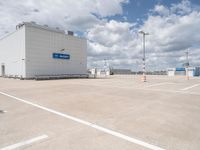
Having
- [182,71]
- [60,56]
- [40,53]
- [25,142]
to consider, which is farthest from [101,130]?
[182,71]

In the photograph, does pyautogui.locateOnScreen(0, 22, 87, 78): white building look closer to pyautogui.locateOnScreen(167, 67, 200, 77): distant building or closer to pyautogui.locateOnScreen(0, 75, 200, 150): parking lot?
pyautogui.locateOnScreen(0, 75, 200, 150): parking lot

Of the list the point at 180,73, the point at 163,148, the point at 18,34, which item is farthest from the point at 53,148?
the point at 180,73

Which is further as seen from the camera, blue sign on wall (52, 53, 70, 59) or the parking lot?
blue sign on wall (52, 53, 70, 59)

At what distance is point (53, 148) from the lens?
322cm

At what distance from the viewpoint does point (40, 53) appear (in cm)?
3312

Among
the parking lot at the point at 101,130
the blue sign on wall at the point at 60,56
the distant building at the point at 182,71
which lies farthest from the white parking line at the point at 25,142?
the distant building at the point at 182,71

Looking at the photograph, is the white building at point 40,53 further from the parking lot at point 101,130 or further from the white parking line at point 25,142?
the white parking line at point 25,142

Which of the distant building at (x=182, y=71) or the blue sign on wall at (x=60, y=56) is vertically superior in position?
the blue sign on wall at (x=60, y=56)

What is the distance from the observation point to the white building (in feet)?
103

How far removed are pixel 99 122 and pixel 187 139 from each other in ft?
7.81

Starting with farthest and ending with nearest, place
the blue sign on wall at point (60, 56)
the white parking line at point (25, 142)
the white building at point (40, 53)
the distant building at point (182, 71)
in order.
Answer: the distant building at point (182, 71)
the blue sign on wall at point (60, 56)
the white building at point (40, 53)
the white parking line at point (25, 142)

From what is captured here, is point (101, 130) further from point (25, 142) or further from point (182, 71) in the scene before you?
point (182, 71)

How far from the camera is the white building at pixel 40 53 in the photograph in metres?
31.4

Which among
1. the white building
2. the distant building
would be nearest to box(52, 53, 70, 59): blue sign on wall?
the white building
